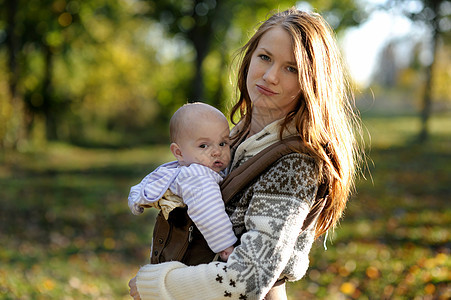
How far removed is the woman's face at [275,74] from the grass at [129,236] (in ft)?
4.56

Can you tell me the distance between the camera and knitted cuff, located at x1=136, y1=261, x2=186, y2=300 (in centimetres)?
169

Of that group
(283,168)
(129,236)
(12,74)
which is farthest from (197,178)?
(12,74)

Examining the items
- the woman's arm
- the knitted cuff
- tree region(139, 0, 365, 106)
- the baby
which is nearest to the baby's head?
the baby

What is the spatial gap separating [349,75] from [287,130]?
0.46 metres

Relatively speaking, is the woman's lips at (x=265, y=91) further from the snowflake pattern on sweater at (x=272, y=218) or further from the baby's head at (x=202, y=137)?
the snowflake pattern on sweater at (x=272, y=218)

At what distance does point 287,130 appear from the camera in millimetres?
1786

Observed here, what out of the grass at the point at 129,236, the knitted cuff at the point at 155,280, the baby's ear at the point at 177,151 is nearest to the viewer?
the knitted cuff at the point at 155,280

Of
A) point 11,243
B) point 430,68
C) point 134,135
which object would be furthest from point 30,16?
point 430,68

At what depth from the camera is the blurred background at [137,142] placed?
5.75 metres

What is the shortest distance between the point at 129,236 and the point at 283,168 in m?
6.64

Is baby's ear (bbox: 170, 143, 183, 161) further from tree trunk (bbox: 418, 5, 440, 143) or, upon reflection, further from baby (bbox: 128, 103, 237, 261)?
tree trunk (bbox: 418, 5, 440, 143)

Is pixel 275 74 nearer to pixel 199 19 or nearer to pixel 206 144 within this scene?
pixel 206 144

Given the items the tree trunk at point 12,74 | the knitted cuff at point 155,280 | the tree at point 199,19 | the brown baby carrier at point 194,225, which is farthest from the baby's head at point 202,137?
the tree trunk at point 12,74

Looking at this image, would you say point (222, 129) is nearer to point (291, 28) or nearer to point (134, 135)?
point (291, 28)
